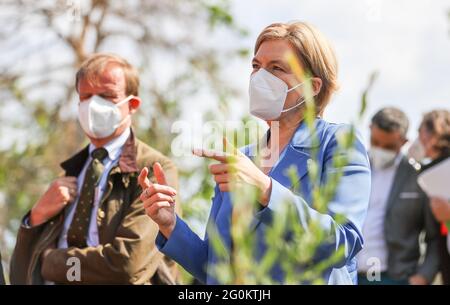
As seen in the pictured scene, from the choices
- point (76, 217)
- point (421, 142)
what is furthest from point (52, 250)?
point (421, 142)

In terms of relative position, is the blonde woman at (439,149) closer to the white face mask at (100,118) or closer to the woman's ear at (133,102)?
the woman's ear at (133,102)

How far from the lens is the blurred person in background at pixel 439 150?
21.1 ft

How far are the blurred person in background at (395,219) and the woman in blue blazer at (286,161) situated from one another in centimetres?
306

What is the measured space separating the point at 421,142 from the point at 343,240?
3730 millimetres

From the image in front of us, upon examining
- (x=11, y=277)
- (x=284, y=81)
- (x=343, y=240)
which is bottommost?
(x=11, y=277)

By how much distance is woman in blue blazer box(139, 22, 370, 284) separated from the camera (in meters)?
3.27

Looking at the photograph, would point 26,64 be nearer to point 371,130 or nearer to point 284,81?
point 371,130

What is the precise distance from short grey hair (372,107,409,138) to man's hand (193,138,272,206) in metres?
4.15

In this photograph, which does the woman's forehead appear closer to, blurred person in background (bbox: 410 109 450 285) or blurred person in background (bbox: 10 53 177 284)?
blurred person in background (bbox: 10 53 177 284)

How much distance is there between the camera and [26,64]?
1347 cm

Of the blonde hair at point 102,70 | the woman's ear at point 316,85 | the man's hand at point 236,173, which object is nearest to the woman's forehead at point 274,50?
the woman's ear at point 316,85

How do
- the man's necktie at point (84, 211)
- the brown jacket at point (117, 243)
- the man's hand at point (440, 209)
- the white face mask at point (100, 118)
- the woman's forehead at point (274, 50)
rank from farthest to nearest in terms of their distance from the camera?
the man's hand at point (440, 209), the white face mask at point (100, 118), the man's necktie at point (84, 211), the brown jacket at point (117, 243), the woman's forehead at point (274, 50)

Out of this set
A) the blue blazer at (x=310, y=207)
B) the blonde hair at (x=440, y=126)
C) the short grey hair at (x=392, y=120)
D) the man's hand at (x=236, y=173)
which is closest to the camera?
the man's hand at (x=236, y=173)
